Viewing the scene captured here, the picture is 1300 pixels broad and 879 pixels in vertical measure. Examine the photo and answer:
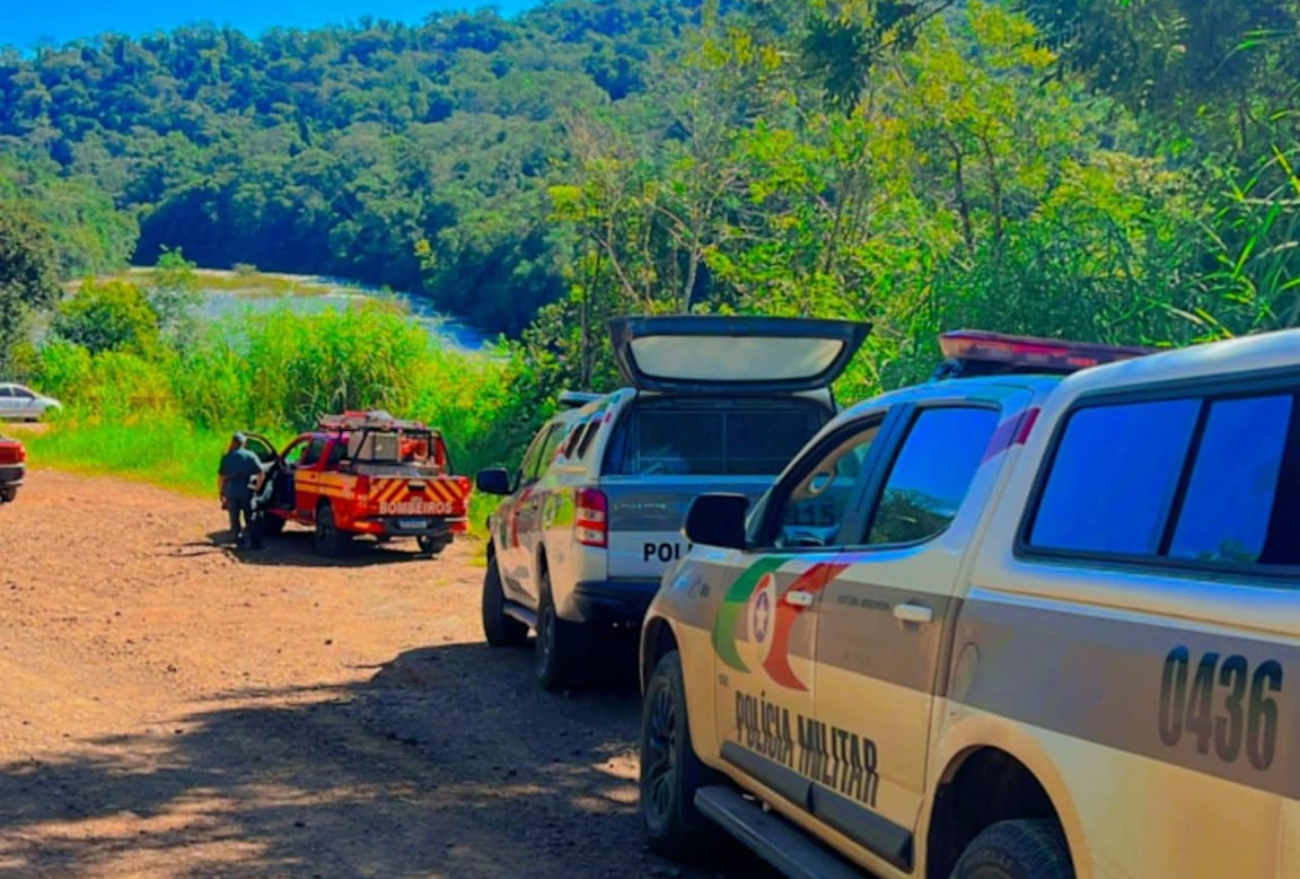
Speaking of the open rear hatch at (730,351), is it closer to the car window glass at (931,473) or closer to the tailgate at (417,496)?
the car window glass at (931,473)

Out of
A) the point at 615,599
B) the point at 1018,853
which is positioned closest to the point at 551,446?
the point at 615,599

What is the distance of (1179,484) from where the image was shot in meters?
3.21

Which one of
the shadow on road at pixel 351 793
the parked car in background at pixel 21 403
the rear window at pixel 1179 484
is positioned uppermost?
the parked car in background at pixel 21 403

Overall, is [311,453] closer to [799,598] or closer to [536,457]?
[536,457]

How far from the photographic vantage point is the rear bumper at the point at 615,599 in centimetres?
870

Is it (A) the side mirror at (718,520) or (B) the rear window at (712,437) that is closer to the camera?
(A) the side mirror at (718,520)

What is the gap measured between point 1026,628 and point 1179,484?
1.64 ft

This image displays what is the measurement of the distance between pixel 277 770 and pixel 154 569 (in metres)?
10.3

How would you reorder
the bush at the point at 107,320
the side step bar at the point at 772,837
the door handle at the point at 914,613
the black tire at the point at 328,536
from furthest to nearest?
1. the bush at the point at 107,320
2. the black tire at the point at 328,536
3. the side step bar at the point at 772,837
4. the door handle at the point at 914,613

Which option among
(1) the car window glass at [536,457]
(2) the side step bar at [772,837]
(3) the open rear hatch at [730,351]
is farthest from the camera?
(1) the car window glass at [536,457]

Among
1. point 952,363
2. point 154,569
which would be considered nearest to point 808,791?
point 952,363

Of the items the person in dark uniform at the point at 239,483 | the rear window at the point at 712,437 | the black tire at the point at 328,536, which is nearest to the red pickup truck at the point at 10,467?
the person in dark uniform at the point at 239,483

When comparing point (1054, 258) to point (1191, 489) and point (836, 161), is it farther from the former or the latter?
point (836, 161)

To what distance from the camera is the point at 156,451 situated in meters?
33.2
